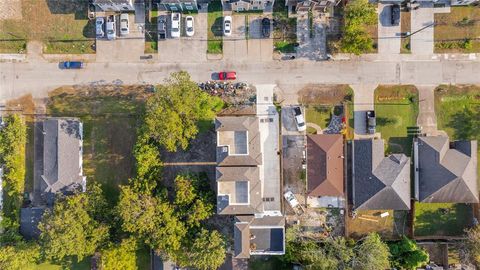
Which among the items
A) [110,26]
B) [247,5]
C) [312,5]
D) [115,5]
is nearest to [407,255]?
[312,5]

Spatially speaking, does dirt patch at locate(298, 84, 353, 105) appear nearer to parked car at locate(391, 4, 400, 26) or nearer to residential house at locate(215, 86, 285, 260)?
residential house at locate(215, 86, 285, 260)

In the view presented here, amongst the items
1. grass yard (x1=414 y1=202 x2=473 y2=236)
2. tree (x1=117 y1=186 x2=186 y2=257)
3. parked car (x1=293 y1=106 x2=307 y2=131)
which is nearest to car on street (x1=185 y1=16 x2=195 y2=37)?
parked car (x1=293 y1=106 x2=307 y2=131)

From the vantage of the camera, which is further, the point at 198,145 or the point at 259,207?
the point at 198,145

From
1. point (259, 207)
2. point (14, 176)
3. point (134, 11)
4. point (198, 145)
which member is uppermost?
point (134, 11)

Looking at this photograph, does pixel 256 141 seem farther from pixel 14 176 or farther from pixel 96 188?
pixel 14 176

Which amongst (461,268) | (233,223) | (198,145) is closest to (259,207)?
(233,223)

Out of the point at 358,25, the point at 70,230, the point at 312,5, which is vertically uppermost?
the point at 312,5

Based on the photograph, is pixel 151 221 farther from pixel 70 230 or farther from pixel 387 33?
pixel 387 33
